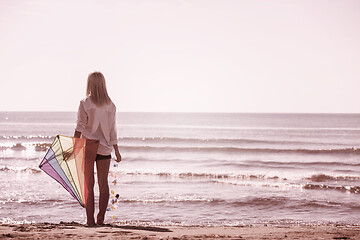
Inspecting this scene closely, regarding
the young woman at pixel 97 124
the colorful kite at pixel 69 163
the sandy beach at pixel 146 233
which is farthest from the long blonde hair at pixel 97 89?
the sandy beach at pixel 146 233

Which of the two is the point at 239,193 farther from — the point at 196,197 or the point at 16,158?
the point at 16,158

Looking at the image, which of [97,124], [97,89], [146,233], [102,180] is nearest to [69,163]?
[102,180]

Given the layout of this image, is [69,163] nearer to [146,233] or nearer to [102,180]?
[102,180]

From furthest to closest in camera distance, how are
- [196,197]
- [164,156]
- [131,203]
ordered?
[164,156]
[196,197]
[131,203]

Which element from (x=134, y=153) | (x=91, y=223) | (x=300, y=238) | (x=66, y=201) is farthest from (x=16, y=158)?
(x=300, y=238)

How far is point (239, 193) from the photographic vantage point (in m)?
11.1

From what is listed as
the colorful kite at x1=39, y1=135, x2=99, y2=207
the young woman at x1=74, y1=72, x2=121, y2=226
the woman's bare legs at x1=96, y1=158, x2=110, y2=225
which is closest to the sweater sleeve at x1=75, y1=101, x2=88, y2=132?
the young woman at x1=74, y1=72, x2=121, y2=226

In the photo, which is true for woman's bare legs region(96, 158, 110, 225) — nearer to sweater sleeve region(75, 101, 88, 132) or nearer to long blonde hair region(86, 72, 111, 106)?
sweater sleeve region(75, 101, 88, 132)

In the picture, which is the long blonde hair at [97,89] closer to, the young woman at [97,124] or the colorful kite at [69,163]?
the young woman at [97,124]

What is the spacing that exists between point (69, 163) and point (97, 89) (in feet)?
3.58

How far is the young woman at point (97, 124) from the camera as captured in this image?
554cm

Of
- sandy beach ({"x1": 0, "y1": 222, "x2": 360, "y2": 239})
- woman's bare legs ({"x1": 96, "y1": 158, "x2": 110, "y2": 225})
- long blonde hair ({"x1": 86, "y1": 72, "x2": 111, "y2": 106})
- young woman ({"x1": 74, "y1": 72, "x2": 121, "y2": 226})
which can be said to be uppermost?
long blonde hair ({"x1": 86, "y1": 72, "x2": 111, "y2": 106})

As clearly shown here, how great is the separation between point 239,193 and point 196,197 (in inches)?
52.8

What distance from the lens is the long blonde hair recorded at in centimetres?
550
